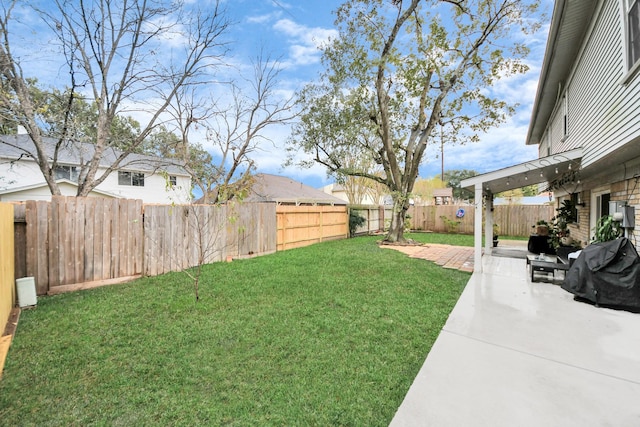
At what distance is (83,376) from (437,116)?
11993 mm

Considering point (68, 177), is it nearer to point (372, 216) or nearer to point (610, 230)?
point (372, 216)

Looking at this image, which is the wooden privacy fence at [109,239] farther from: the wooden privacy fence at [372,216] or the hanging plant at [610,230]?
the wooden privacy fence at [372,216]

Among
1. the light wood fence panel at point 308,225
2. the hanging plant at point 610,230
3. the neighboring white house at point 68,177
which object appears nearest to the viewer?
the hanging plant at point 610,230

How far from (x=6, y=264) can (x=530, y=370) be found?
20.2ft

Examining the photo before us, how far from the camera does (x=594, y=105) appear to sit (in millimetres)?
5523

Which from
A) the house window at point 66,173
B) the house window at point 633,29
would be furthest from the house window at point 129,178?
the house window at point 633,29

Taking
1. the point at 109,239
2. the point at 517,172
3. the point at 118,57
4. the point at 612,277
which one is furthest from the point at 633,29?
the point at 118,57

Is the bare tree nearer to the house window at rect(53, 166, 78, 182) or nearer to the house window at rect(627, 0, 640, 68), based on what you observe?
the house window at rect(627, 0, 640, 68)

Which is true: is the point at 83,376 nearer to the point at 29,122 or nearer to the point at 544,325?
the point at 544,325

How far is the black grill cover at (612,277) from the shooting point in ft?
13.3

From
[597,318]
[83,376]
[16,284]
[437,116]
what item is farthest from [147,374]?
[437,116]

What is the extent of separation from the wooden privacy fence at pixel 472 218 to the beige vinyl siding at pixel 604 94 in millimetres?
9587

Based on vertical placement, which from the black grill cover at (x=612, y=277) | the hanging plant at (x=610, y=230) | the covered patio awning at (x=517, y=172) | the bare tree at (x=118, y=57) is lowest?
the black grill cover at (x=612, y=277)

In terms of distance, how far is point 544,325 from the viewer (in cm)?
361
